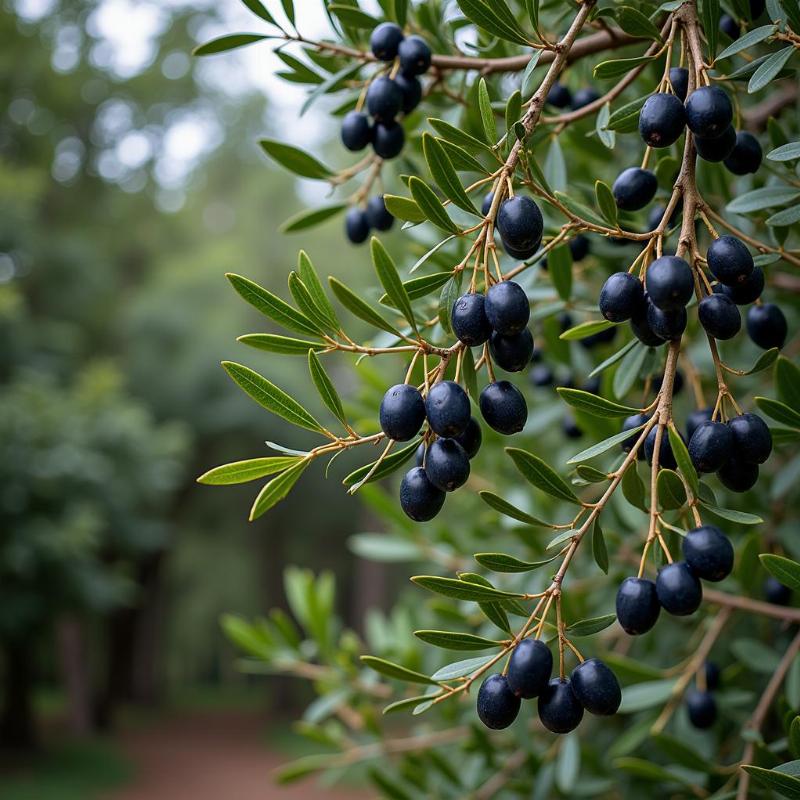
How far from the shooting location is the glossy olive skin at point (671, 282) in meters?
0.63

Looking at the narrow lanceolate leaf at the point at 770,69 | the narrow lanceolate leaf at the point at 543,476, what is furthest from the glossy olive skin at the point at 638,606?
the narrow lanceolate leaf at the point at 770,69

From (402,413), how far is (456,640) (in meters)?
0.23

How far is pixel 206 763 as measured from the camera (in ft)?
46.5

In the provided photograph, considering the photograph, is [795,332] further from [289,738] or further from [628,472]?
[289,738]

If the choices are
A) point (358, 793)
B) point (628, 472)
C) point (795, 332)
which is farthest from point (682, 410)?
point (358, 793)

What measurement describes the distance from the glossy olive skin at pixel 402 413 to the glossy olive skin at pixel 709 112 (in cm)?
32

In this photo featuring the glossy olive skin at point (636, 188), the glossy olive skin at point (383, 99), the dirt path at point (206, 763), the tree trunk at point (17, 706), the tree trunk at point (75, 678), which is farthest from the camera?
the tree trunk at point (75, 678)

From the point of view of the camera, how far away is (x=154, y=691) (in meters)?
18.6

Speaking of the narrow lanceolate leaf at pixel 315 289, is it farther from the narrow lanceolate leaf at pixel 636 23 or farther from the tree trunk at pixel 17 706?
the tree trunk at pixel 17 706

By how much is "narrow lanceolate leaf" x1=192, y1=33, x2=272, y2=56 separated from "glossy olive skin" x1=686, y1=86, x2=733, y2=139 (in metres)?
0.58

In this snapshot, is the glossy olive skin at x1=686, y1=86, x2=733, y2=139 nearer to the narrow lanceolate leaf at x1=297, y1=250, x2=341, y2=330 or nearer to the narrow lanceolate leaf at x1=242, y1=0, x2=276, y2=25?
the narrow lanceolate leaf at x1=297, y1=250, x2=341, y2=330

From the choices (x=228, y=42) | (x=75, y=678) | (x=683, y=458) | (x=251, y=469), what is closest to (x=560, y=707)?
(x=683, y=458)

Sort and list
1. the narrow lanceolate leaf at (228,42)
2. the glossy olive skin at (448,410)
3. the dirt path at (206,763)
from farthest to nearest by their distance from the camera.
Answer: the dirt path at (206,763)
the narrow lanceolate leaf at (228,42)
the glossy olive skin at (448,410)

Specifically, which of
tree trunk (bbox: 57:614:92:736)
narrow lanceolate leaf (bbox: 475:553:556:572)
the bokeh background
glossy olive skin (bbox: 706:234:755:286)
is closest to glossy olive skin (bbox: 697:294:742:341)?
glossy olive skin (bbox: 706:234:755:286)
